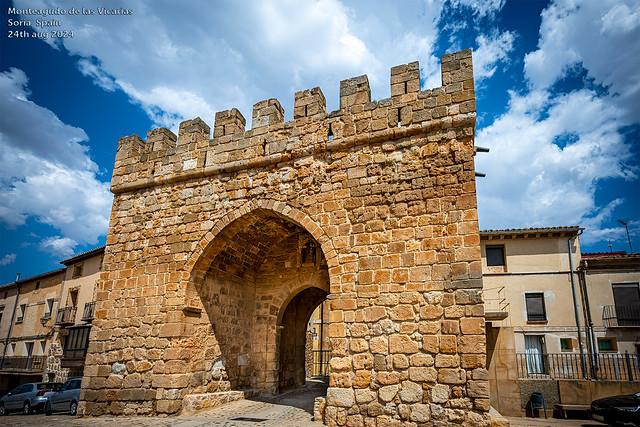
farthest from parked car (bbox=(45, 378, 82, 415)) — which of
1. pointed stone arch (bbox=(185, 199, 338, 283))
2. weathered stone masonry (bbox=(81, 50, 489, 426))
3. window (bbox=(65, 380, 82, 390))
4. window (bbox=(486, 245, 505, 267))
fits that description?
window (bbox=(486, 245, 505, 267))

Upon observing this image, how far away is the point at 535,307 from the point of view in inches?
605

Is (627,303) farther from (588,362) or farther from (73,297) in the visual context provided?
(73,297)

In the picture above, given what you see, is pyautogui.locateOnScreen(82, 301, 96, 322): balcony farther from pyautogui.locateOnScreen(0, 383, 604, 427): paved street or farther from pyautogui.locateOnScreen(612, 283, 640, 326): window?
pyautogui.locateOnScreen(612, 283, 640, 326): window

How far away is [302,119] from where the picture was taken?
6.76 meters

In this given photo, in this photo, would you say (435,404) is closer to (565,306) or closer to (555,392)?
(555,392)

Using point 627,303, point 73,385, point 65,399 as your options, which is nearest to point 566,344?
point 627,303

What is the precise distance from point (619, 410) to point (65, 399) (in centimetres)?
1300

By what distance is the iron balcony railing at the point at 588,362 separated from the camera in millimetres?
11281

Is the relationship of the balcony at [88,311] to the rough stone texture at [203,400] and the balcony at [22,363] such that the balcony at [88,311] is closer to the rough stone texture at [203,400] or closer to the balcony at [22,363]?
the balcony at [22,363]

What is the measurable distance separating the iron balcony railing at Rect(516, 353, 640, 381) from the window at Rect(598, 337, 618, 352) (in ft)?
2.79

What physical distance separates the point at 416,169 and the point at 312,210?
172cm

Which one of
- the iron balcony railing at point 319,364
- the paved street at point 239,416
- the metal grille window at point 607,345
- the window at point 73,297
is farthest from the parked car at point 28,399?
the metal grille window at point 607,345

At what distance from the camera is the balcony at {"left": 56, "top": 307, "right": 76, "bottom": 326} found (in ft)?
58.0

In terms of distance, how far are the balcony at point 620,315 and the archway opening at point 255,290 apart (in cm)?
1210
